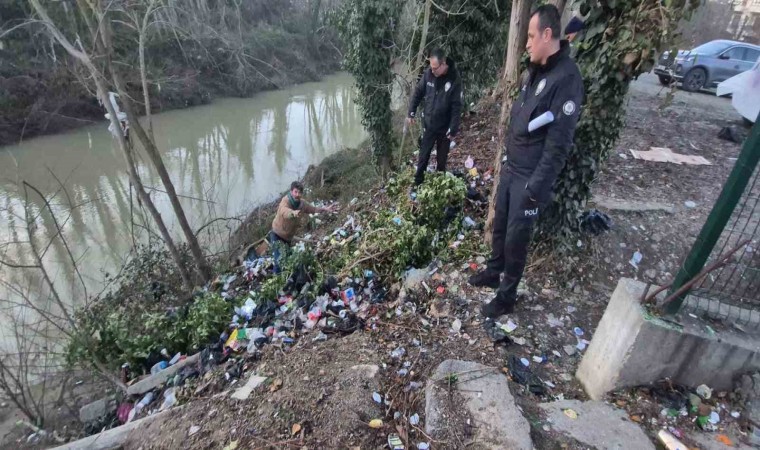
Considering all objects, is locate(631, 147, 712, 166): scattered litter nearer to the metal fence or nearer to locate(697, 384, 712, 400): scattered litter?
the metal fence

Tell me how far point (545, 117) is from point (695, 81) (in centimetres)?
1104

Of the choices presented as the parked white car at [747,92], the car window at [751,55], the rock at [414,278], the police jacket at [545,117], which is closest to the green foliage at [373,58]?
the rock at [414,278]

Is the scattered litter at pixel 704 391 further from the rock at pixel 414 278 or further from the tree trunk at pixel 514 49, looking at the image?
the rock at pixel 414 278

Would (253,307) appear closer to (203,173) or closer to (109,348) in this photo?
(109,348)

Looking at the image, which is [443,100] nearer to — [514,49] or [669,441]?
[514,49]

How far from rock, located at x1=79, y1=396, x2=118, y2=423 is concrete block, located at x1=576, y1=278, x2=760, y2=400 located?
14.0 feet

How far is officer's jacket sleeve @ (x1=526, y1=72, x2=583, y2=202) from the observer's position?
7.02 ft

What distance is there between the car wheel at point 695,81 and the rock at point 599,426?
11.2 meters

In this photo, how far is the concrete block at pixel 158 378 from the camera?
3.77 metres

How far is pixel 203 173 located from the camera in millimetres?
11555

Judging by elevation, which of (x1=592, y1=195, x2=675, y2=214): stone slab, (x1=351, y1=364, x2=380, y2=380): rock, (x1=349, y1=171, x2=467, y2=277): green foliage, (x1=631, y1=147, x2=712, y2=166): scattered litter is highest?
(x1=631, y1=147, x2=712, y2=166): scattered litter

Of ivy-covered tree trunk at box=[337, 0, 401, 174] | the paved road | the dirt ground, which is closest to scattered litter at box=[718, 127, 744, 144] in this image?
the paved road

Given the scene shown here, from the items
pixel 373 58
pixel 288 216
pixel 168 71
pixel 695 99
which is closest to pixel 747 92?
pixel 695 99

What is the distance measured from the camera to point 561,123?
2.15 m
